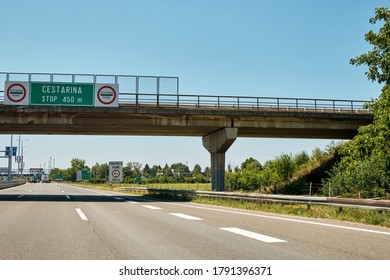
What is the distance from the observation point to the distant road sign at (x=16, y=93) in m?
29.6

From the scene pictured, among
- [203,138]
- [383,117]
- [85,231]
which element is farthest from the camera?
[203,138]

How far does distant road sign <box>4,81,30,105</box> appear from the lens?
29.6m

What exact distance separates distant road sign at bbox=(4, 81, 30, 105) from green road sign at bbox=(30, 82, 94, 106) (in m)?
0.39

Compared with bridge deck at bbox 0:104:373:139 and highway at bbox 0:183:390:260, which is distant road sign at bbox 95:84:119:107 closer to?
bridge deck at bbox 0:104:373:139

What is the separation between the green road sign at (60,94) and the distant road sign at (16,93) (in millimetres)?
393

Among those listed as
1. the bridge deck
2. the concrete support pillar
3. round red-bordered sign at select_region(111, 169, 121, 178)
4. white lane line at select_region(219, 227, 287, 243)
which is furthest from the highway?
round red-bordered sign at select_region(111, 169, 121, 178)

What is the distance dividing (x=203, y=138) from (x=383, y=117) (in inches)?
730

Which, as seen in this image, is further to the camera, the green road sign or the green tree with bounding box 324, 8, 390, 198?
the green road sign

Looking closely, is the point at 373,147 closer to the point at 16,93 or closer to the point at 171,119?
the point at 171,119

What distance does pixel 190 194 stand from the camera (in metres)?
27.3
